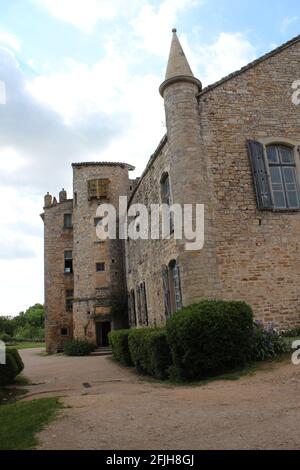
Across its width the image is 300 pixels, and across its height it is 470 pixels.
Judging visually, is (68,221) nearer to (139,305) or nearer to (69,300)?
(69,300)

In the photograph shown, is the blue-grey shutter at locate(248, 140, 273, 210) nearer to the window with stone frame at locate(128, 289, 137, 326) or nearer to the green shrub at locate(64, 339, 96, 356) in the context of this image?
the window with stone frame at locate(128, 289, 137, 326)

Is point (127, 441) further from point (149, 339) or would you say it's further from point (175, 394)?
point (149, 339)

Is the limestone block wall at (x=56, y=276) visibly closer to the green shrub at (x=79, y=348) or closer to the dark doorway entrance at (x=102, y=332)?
the dark doorway entrance at (x=102, y=332)

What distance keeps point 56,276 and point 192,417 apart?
2282 cm

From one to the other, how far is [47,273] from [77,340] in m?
6.37

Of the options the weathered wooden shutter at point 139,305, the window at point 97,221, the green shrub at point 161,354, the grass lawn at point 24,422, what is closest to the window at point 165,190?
the green shrub at point 161,354

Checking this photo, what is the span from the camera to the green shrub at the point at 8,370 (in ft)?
36.2

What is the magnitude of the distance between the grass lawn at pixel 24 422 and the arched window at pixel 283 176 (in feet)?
27.9

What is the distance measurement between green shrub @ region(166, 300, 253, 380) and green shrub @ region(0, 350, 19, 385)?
16.9 feet

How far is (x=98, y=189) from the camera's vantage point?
2439 centimetres

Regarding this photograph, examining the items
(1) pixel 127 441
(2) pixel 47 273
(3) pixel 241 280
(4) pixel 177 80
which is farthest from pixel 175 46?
(2) pixel 47 273

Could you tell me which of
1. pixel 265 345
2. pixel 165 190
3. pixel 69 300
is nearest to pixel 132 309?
pixel 69 300

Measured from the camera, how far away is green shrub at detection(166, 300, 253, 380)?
8242 millimetres

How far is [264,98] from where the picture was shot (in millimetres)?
12531
